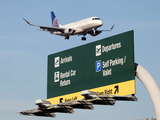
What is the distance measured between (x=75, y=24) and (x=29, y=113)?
2877cm

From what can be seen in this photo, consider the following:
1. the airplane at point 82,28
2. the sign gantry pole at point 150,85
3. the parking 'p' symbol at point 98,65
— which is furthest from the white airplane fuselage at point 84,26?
the sign gantry pole at point 150,85

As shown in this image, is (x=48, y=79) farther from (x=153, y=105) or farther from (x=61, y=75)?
(x=153, y=105)

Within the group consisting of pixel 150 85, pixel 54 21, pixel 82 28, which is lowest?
pixel 150 85

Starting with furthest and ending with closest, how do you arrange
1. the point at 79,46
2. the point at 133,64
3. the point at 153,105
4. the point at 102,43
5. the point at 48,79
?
the point at 48,79, the point at 79,46, the point at 102,43, the point at 133,64, the point at 153,105

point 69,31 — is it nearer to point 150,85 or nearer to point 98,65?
point 98,65

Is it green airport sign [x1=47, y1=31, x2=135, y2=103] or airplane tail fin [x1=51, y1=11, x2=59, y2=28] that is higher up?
airplane tail fin [x1=51, y1=11, x2=59, y2=28]

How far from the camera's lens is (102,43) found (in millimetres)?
29859

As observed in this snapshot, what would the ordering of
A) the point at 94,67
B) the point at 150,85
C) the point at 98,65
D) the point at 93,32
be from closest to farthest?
the point at 150,85, the point at 98,65, the point at 94,67, the point at 93,32

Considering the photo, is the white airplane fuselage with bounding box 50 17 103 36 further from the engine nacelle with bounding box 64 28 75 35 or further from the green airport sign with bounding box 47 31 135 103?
the green airport sign with bounding box 47 31 135 103

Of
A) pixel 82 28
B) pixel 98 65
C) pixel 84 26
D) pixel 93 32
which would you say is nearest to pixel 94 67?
pixel 98 65

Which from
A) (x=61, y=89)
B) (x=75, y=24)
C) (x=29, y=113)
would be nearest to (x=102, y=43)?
(x=61, y=89)

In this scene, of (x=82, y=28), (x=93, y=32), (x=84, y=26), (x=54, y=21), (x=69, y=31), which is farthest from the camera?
(x=54, y=21)

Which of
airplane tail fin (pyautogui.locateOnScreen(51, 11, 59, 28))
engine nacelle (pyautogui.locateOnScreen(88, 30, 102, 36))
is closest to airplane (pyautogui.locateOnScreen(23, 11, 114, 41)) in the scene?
engine nacelle (pyautogui.locateOnScreen(88, 30, 102, 36))

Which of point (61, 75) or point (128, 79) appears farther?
point (61, 75)
